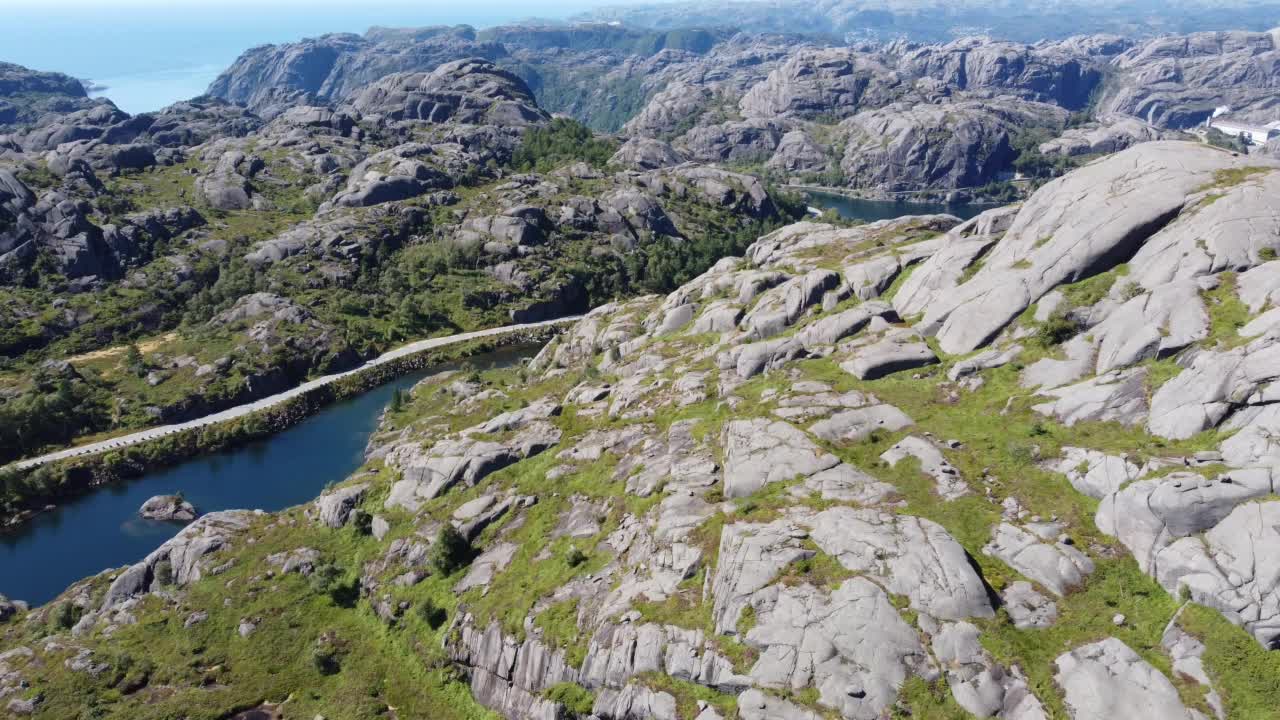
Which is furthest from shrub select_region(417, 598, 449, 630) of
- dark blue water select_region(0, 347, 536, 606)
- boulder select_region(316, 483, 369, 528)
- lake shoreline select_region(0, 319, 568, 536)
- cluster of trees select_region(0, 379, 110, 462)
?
cluster of trees select_region(0, 379, 110, 462)

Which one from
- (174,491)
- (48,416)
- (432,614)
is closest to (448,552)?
(432,614)

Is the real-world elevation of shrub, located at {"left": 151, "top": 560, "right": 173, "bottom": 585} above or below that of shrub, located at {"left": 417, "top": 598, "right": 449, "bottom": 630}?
below

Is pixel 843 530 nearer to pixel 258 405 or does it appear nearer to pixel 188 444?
pixel 188 444

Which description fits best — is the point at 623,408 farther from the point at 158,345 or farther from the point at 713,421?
the point at 158,345

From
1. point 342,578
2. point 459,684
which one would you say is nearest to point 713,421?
point 459,684

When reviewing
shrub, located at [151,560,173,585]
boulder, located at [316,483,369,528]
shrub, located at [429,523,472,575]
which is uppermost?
shrub, located at [429,523,472,575]

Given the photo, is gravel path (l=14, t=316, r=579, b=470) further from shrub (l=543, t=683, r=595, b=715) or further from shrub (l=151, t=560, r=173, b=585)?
shrub (l=543, t=683, r=595, b=715)
